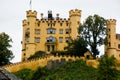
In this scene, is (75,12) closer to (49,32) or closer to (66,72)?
(49,32)

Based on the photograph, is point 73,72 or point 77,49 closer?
point 73,72

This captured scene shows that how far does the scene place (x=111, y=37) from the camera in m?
118

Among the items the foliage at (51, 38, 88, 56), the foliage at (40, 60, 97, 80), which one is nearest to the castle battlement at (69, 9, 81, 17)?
the foliage at (51, 38, 88, 56)

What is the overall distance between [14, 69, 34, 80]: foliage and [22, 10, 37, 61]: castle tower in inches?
597

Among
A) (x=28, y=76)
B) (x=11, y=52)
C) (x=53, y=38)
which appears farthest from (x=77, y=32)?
(x=28, y=76)

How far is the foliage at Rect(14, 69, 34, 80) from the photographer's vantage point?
96988mm

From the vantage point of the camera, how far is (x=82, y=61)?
3937 inches

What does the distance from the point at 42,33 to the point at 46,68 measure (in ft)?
64.7

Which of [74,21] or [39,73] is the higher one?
[74,21]

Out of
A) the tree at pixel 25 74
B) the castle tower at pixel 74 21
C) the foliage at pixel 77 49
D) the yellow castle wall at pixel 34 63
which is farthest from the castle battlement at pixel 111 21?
the tree at pixel 25 74

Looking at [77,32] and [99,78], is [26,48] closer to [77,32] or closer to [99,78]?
[77,32]

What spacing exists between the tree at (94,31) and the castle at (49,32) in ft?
29.7

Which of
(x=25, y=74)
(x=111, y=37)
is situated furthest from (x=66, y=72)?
(x=111, y=37)

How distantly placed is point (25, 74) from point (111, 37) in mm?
25797
